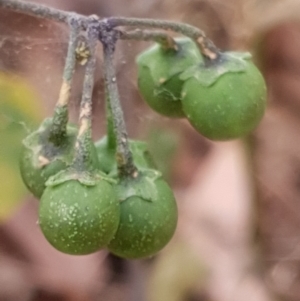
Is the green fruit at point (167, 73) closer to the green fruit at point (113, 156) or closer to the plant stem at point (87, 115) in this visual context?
the green fruit at point (113, 156)

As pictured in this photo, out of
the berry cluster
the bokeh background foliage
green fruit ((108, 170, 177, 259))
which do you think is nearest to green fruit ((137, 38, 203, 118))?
the berry cluster

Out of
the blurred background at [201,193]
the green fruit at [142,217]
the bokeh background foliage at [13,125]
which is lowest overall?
the green fruit at [142,217]

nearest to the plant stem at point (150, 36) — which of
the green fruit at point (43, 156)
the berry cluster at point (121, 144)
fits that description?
the berry cluster at point (121, 144)

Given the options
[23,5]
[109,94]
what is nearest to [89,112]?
[109,94]

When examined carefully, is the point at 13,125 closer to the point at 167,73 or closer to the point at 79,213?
the point at 167,73

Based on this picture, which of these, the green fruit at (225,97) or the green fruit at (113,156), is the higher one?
the green fruit at (225,97)

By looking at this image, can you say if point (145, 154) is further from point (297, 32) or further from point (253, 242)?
point (297, 32)

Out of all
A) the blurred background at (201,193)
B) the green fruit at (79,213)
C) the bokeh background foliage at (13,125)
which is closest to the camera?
the green fruit at (79,213)
